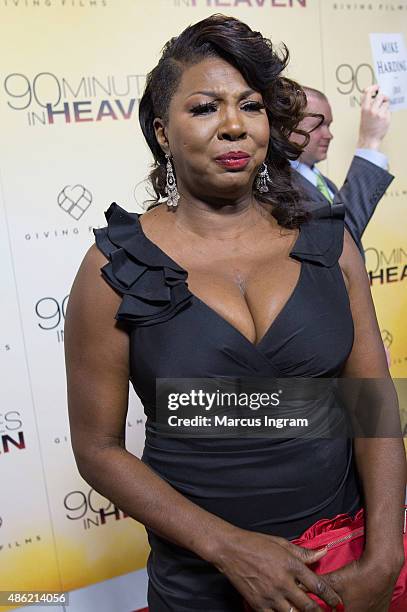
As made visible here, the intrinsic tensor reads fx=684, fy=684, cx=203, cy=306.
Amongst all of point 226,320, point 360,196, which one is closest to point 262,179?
point 226,320

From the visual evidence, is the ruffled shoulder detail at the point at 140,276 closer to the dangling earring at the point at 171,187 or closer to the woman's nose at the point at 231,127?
the dangling earring at the point at 171,187

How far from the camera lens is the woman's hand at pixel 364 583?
1.05 m

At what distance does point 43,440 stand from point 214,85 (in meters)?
1.46

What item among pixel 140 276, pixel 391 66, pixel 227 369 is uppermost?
pixel 391 66

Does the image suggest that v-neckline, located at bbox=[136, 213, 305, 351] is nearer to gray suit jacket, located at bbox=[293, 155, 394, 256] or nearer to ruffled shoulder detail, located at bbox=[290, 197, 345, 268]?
ruffled shoulder detail, located at bbox=[290, 197, 345, 268]

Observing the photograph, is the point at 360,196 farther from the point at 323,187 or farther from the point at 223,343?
the point at 223,343

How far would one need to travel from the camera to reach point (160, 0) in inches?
86.9

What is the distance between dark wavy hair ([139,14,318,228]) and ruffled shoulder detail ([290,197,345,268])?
0.03 m

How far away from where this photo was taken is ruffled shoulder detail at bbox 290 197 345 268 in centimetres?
119

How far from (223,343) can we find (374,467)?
36 cm

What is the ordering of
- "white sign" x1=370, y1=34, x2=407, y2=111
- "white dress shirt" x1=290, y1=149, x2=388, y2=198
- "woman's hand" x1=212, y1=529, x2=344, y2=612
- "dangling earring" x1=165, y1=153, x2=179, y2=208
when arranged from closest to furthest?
"woman's hand" x1=212, y1=529, x2=344, y2=612, "dangling earring" x1=165, y1=153, x2=179, y2=208, "white dress shirt" x1=290, y1=149, x2=388, y2=198, "white sign" x1=370, y1=34, x2=407, y2=111

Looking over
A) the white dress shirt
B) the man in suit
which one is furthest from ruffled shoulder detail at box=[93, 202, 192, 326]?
the white dress shirt

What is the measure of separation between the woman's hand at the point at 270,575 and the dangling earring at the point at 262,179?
619 millimetres

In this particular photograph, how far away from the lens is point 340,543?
1.11 metres
